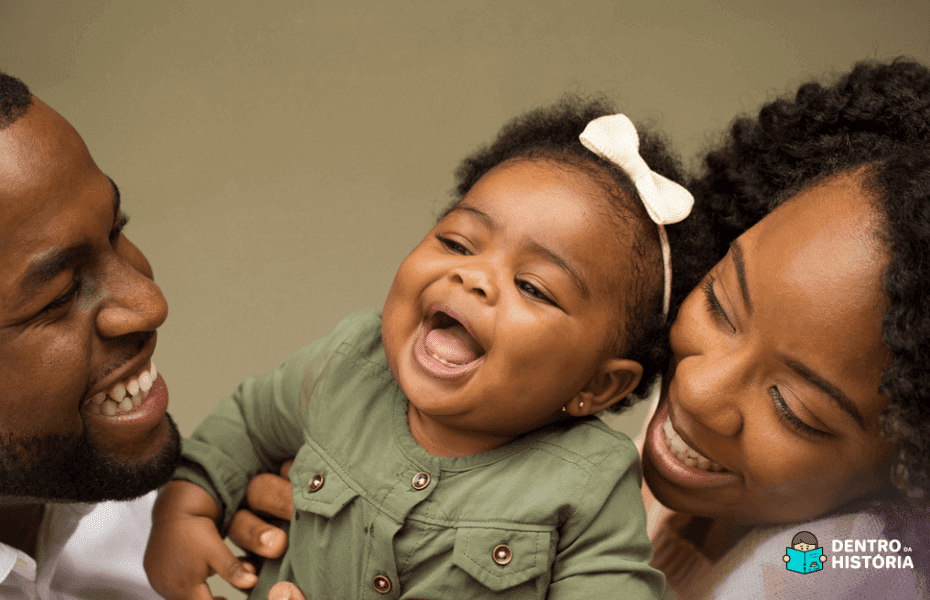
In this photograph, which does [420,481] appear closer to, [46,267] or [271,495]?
[271,495]

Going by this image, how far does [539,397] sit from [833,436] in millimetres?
325

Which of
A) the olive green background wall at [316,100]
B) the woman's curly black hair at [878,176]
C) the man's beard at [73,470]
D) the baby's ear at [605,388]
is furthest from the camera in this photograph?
the olive green background wall at [316,100]

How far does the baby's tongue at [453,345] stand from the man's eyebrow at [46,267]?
1.34 ft

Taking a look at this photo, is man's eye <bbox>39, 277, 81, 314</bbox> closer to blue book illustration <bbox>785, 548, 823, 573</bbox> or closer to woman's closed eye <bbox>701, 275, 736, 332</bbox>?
woman's closed eye <bbox>701, 275, 736, 332</bbox>

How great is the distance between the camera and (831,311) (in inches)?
31.0

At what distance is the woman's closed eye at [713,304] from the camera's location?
2.94 ft

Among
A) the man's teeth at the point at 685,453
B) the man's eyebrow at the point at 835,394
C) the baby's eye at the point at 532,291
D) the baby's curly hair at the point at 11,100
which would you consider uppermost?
the baby's curly hair at the point at 11,100

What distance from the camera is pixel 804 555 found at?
91 centimetres

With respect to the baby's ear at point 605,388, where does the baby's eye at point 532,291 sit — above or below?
above

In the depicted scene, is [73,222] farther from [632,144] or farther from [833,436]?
[833,436]

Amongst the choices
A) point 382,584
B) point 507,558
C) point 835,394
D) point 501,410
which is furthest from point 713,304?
point 382,584

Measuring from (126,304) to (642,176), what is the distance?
645 millimetres

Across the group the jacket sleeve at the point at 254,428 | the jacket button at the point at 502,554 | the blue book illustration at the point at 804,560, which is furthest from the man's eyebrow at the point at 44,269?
Result: the blue book illustration at the point at 804,560

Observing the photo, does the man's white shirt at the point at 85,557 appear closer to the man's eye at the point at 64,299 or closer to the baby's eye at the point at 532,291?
the man's eye at the point at 64,299
